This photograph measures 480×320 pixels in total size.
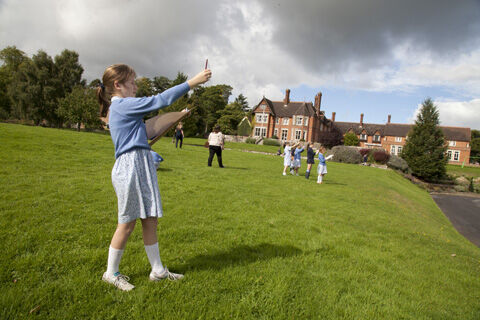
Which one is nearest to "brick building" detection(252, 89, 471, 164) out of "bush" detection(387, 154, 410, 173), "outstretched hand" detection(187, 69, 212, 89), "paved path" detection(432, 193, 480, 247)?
"bush" detection(387, 154, 410, 173)

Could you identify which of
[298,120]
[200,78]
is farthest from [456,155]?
[200,78]

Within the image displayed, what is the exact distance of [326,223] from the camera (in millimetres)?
6523

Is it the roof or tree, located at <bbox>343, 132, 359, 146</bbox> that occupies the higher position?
the roof

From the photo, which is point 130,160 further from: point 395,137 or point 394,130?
point 394,130

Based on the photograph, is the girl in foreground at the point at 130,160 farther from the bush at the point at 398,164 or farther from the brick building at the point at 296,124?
the brick building at the point at 296,124

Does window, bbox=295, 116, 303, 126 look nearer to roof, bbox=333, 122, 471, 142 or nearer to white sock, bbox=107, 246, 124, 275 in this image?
roof, bbox=333, 122, 471, 142

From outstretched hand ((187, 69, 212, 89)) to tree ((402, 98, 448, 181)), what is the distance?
149 feet

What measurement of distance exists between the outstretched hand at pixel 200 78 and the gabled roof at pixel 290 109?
6232 centimetres

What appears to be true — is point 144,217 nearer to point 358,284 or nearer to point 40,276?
point 40,276

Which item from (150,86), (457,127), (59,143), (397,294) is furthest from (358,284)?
(457,127)

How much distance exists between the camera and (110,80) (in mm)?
2861

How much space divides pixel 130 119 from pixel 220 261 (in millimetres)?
2290

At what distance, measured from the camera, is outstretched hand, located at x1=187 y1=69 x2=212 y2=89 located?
2.75 meters

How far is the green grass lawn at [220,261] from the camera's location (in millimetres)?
2713
